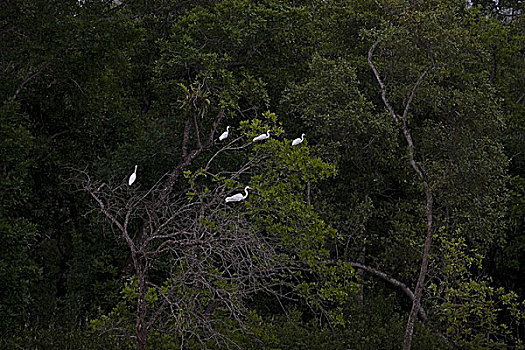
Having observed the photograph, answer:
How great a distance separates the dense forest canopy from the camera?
1188cm

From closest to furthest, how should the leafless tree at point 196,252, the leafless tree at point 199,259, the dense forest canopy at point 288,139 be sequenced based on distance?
the leafless tree at point 199,259 < the leafless tree at point 196,252 < the dense forest canopy at point 288,139

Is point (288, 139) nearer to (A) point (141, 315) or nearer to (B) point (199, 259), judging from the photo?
(B) point (199, 259)

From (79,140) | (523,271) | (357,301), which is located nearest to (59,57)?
(79,140)

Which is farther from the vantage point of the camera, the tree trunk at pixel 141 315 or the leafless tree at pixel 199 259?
the tree trunk at pixel 141 315

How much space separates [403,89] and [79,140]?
7.19 metres

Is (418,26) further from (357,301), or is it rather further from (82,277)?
(82,277)

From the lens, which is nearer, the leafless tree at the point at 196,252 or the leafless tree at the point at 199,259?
the leafless tree at the point at 199,259

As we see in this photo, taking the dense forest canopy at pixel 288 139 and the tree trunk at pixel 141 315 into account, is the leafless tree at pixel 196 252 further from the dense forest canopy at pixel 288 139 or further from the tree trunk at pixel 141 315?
the dense forest canopy at pixel 288 139

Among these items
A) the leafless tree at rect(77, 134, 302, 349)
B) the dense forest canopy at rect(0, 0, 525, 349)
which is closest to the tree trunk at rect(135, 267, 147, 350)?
the leafless tree at rect(77, 134, 302, 349)

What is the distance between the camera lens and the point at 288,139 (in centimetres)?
1320

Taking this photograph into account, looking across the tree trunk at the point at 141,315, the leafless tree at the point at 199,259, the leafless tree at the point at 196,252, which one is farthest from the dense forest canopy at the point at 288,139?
the tree trunk at the point at 141,315

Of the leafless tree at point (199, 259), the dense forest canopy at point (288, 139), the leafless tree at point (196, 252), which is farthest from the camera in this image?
the dense forest canopy at point (288, 139)

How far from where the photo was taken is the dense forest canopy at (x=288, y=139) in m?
11.9

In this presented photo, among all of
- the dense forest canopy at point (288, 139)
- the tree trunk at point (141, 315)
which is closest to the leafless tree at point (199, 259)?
the tree trunk at point (141, 315)
